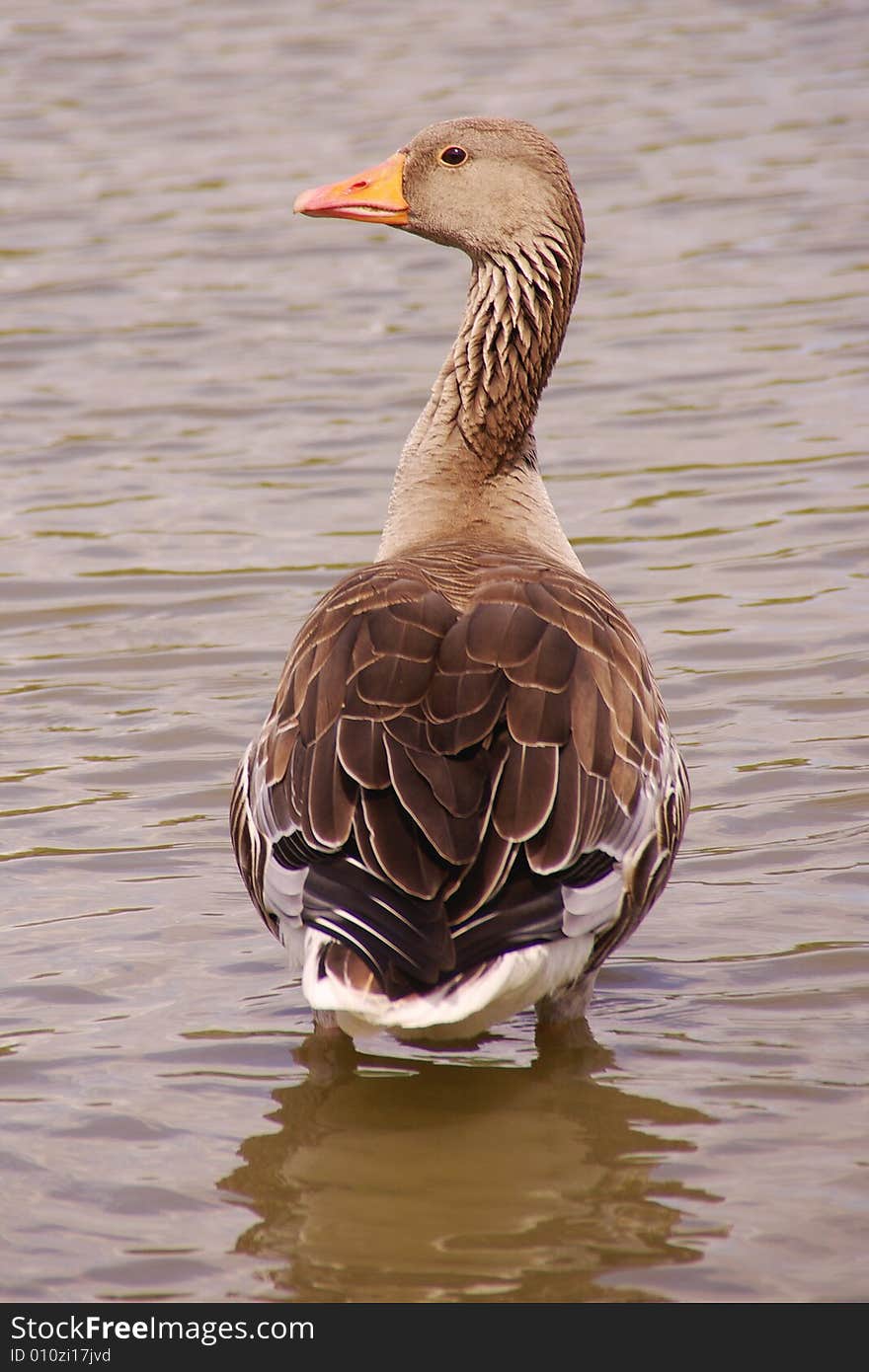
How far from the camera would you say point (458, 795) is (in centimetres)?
416

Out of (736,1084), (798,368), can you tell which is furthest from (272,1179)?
(798,368)

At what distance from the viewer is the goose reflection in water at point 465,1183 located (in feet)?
12.5

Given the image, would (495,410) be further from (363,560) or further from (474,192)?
(363,560)

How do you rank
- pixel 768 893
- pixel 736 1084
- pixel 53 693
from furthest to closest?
1. pixel 53 693
2. pixel 768 893
3. pixel 736 1084

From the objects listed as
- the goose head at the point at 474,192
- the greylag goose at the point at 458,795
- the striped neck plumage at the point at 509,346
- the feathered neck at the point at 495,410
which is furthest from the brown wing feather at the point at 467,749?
the goose head at the point at 474,192

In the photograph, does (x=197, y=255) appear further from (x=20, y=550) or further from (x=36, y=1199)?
(x=36, y=1199)

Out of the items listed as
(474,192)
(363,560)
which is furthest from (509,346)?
(363,560)

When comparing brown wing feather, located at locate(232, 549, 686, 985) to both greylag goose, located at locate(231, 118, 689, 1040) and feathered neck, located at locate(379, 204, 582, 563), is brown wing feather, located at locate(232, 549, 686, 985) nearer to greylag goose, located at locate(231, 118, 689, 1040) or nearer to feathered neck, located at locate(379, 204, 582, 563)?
greylag goose, located at locate(231, 118, 689, 1040)

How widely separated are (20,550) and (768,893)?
13.4ft

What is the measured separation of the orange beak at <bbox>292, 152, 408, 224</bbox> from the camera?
6.14 m

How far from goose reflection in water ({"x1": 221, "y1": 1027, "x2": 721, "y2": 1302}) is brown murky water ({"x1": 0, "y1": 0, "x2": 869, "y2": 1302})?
1cm

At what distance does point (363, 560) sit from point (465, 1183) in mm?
4478
